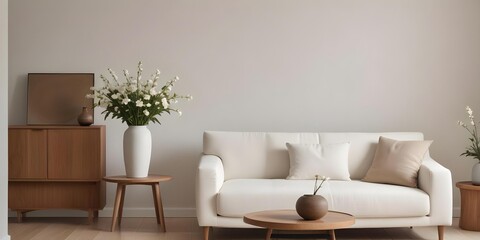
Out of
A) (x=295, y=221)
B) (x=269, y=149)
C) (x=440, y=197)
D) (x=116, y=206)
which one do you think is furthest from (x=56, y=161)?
(x=440, y=197)

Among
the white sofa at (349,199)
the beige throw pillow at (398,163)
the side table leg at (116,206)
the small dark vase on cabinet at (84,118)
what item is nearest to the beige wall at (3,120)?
the side table leg at (116,206)

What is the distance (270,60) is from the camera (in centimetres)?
741

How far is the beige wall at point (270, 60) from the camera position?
7.39 meters

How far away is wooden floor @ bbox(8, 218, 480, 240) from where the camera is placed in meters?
6.33

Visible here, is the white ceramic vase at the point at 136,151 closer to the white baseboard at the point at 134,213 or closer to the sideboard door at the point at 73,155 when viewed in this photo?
the sideboard door at the point at 73,155

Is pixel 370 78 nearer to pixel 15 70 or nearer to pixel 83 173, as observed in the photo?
pixel 83 173

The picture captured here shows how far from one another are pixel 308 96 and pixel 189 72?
3.85 ft

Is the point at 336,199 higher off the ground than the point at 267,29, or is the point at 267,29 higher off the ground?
the point at 267,29

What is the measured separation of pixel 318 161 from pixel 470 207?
1.40m

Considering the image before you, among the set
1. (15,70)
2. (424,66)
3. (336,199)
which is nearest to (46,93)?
(15,70)

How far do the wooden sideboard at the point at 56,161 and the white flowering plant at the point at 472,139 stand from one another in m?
3.35

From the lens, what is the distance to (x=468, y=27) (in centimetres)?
740

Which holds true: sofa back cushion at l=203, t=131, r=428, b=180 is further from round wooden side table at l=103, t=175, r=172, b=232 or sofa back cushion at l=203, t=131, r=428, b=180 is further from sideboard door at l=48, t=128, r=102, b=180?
sideboard door at l=48, t=128, r=102, b=180

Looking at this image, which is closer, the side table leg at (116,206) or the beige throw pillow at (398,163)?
the beige throw pillow at (398,163)
